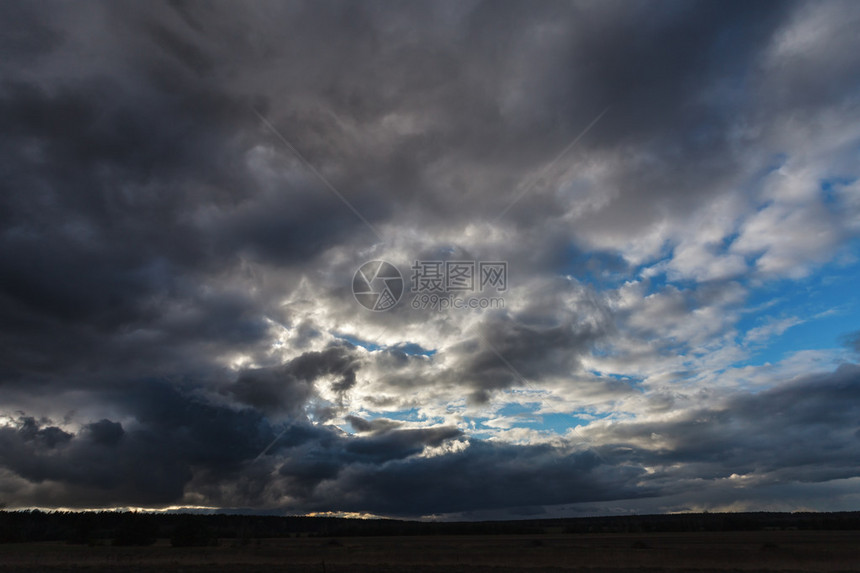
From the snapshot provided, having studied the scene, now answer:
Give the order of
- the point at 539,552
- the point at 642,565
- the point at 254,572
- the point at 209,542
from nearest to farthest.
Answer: the point at 254,572 < the point at 642,565 < the point at 539,552 < the point at 209,542

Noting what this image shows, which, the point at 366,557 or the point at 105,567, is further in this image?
the point at 366,557

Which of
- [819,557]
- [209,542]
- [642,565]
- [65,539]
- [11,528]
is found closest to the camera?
[642,565]

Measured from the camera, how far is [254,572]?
50875 millimetres

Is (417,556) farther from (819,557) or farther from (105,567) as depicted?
(819,557)

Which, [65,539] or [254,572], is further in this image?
[65,539]

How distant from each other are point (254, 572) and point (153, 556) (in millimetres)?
37856

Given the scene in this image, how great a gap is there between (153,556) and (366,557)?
31.7 metres

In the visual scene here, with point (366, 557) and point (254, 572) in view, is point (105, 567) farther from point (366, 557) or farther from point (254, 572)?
point (366, 557)

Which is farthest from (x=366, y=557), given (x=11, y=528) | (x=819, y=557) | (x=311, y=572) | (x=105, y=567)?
(x=11, y=528)

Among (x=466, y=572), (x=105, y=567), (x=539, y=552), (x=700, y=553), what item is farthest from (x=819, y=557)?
(x=105, y=567)

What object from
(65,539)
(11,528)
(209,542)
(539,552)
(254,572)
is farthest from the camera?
(65,539)

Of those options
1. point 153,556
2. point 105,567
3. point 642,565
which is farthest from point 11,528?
point 642,565

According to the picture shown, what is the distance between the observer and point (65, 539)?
134 meters

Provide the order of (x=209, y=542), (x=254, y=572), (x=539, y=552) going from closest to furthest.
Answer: (x=254, y=572), (x=539, y=552), (x=209, y=542)
